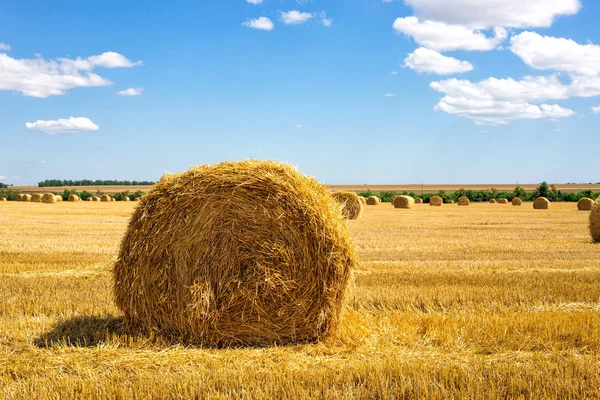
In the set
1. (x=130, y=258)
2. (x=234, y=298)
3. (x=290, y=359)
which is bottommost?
(x=290, y=359)

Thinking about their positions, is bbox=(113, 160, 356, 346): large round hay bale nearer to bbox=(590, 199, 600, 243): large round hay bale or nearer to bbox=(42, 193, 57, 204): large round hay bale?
bbox=(590, 199, 600, 243): large round hay bale

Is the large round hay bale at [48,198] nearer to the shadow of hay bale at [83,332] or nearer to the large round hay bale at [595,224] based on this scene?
the large round hay bale at [595,224]

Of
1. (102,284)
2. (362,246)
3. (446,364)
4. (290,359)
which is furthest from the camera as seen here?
(362,246)

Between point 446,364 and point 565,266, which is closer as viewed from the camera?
point 446,364

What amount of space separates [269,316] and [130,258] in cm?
170

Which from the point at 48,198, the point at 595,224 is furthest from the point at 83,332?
the point at 48,198

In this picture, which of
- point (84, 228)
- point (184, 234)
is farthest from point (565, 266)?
point (84, 228)

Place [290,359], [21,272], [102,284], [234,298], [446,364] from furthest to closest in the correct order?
[21,272] → [102,284] → [234,298] → [290,359] → [446,364]

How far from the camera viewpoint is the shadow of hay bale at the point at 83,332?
617cm

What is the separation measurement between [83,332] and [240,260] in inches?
73.6

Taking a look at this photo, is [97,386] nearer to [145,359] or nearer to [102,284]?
[145,359]

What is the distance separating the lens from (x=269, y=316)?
6.55 meters

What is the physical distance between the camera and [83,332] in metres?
6.54

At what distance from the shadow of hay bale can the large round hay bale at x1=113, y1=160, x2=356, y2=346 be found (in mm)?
298
